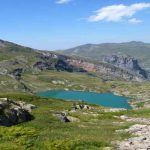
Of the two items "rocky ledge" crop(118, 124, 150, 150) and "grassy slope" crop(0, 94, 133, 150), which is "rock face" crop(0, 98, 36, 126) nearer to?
"grassy slope" crop(0, 94, 133, 150)

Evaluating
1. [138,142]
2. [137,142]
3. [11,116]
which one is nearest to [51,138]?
[137,142]

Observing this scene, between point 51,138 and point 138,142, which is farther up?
point 51,138

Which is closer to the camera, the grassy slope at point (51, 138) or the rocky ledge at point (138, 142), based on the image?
the grassy slope at point (51, 138)

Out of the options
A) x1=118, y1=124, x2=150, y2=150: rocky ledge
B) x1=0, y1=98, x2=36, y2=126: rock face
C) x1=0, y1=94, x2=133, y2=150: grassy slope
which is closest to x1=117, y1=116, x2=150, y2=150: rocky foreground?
x1=118, y1=124, x2=150, y2=150: rocky ledge

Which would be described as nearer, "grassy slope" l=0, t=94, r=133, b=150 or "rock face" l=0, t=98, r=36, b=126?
"grassy slope" l=0, t=94, r=133, b=150

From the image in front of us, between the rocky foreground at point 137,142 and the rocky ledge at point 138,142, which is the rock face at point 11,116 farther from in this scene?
the rocky ledge at point 138,142

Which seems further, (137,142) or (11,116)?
(11,116)

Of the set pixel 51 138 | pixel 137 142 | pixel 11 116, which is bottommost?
pixel 137 142

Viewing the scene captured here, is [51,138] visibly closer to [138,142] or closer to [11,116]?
[138,142]

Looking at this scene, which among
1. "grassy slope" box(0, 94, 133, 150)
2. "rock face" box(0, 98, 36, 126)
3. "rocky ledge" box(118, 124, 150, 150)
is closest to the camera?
"grassy slope" box(0, 94, 133, 150)

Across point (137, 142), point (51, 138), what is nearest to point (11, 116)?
point (51, 138)

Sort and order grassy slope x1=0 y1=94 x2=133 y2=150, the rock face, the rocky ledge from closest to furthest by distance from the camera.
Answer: grassy slope x1=0 y1=94 x2=133 y2=150 → the rocky ledge → the rock face

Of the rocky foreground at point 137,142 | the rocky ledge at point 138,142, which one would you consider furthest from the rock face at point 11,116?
the rocky ledge at point 138,142

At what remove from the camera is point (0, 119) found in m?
49.4
